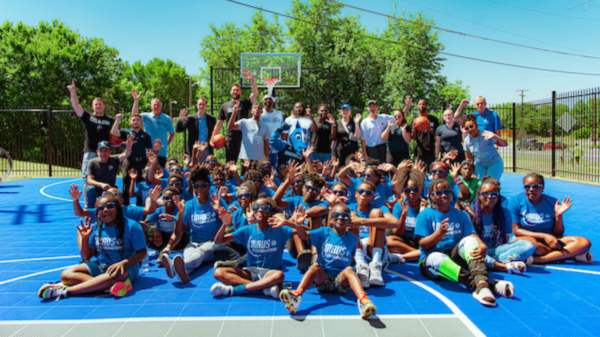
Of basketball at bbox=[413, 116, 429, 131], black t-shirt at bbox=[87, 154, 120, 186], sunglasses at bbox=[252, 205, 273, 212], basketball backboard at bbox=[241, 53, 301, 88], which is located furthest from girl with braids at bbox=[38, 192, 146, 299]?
basketball backboard at bbox=[241, 53, 301, 88]

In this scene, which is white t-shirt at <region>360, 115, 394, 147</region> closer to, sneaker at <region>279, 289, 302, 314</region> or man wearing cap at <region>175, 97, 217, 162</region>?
man wearing cap at <region>175, 97, 217, 162</region>

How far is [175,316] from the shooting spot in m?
3.71

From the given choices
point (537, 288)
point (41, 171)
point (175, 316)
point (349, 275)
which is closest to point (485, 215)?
point (537, 288)

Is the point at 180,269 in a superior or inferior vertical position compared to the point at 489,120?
inferior

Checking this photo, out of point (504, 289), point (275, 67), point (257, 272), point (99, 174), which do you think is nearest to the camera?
point (504, 289)

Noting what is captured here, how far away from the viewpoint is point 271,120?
8.21 metres

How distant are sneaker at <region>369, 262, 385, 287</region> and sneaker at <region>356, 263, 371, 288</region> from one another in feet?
0.22

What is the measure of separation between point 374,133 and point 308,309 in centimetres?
545

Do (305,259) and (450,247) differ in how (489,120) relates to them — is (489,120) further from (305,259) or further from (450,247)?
(305,259)

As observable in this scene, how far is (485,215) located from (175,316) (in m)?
3.86

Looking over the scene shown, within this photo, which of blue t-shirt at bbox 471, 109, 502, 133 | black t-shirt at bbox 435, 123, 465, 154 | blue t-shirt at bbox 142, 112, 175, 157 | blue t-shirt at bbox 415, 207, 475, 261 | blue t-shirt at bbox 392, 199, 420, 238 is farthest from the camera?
blue t-shirt at bbox 142, 112, 175, 157

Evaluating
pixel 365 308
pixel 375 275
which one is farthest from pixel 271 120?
pixel 365 308

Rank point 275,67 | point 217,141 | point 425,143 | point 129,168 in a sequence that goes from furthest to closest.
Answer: point 275,67
point 425,143
point 217,141
point 129,168

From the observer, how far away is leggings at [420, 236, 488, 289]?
4105 mm
